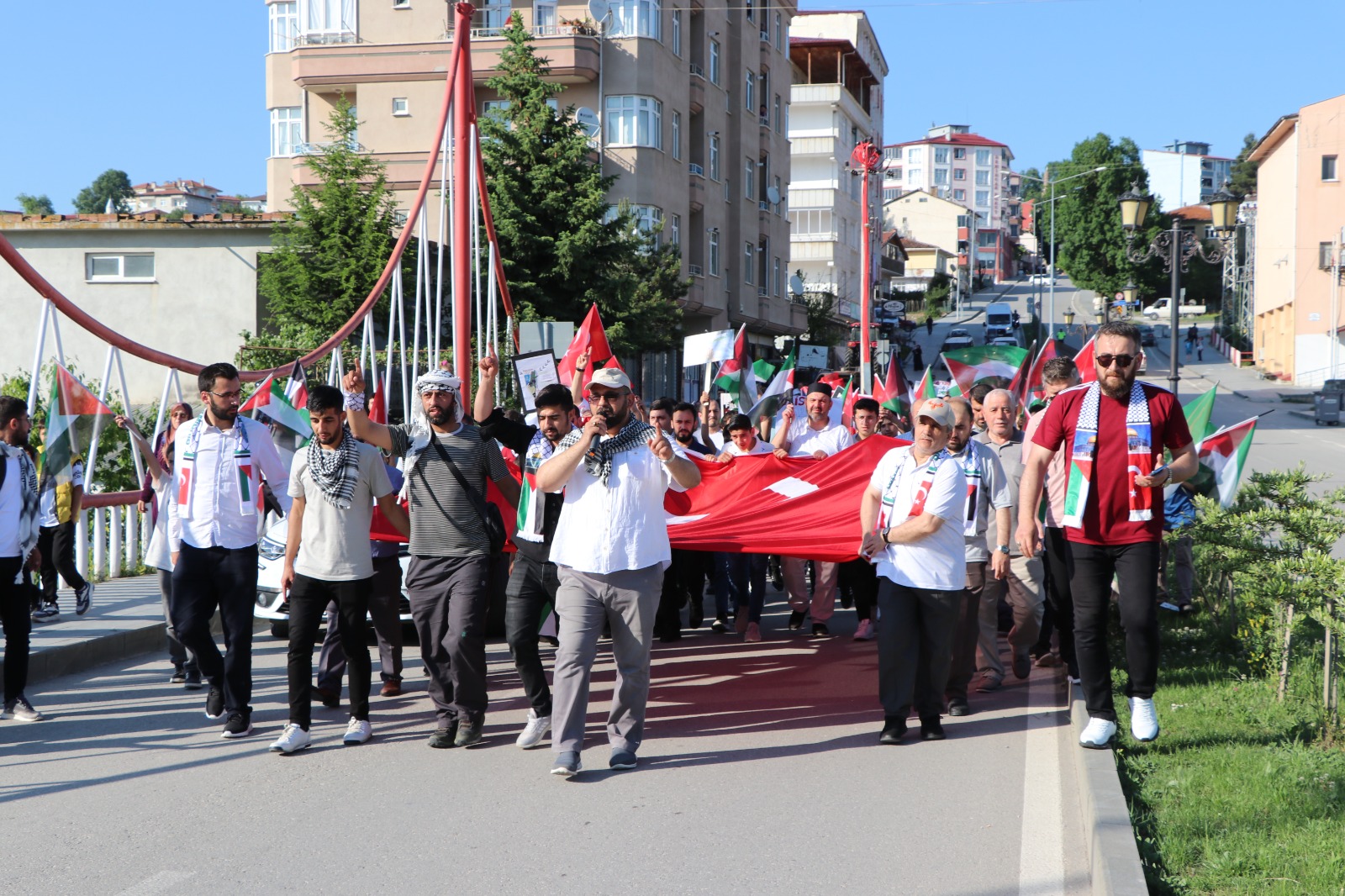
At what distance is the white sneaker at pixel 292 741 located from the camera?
7012 mm

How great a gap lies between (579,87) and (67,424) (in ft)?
96.8

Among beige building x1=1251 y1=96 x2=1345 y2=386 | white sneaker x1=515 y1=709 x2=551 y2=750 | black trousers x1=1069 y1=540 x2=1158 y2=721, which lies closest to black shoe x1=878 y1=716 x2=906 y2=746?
black trousers x1=1069 y1=540 x2=1158 y2=721

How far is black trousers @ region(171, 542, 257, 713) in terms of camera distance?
24.7 ft

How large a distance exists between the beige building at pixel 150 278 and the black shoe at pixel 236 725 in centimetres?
2244

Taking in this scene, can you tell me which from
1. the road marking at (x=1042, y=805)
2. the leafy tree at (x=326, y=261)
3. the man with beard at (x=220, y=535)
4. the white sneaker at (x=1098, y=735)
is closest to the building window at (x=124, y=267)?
the leafy tree at (x=326, y=261)

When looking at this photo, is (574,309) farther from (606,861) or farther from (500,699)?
(606,861)

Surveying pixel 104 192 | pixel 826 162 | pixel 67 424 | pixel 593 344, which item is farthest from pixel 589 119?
pixel 104 192

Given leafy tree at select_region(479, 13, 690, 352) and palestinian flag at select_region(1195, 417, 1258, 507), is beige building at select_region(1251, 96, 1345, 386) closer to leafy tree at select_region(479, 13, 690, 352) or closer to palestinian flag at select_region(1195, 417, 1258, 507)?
leafy tree at select_region(479, 13, 690, 352)

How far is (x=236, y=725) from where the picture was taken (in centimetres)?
748

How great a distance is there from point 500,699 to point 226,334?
73.7 feet

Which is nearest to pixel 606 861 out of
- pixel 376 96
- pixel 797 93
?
pixel 376 96

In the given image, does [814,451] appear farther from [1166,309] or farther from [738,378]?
[1166,309]

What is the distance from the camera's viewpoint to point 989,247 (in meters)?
153

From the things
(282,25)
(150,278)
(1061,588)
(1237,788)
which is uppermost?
(282,25)
